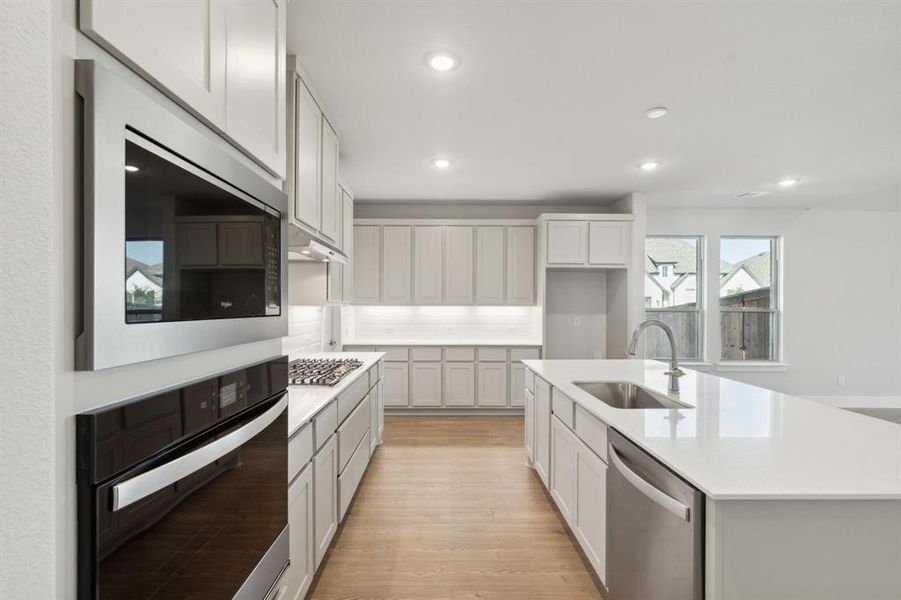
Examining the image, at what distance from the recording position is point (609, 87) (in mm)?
2508

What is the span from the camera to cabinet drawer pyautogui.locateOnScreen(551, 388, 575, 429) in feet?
7.43

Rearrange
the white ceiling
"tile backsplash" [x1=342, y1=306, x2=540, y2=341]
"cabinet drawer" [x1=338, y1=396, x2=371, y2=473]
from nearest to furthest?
1. the white ceiling
2. "cabinet drawer" [x1=338, y1=396, x2=371, y2=473]
3. "tile backsplash" [x1=342, y1=306, x2=540, y2=341]

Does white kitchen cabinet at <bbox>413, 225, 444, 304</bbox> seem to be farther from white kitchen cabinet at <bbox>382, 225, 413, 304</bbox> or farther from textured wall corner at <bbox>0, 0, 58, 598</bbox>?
textured wall corner at <bbox>0, 0, 58, 598</bbox>

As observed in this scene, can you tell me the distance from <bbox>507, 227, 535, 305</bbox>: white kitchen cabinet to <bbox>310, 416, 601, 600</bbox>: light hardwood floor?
212 centimetres

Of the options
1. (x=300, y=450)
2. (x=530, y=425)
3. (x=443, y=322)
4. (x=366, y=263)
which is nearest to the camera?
(x=300, y=450)

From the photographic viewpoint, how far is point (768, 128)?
10.3ft

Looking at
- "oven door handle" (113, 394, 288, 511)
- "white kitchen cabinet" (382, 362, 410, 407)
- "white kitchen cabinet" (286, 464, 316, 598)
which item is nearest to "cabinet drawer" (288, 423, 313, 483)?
"white kitchen cabinet" (286, 464, 316, 598)

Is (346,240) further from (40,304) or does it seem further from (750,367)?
(750,367)

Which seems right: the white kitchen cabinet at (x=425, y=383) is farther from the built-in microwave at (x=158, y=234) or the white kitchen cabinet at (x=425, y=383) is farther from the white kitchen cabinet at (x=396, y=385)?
the built-in microwave at (x=158, y=234)

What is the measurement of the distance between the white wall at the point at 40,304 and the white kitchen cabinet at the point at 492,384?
180 inches

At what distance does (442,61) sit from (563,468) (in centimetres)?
235

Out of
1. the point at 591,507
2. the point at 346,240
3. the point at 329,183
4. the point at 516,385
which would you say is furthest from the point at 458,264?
the point at 591,507

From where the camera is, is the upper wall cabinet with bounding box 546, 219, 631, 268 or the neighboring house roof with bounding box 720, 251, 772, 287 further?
the neighboring house roof with bounding box 720, 251, 772, 287

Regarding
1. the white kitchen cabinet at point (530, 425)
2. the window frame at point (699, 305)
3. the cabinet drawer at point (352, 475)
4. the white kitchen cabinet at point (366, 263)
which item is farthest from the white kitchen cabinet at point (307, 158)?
the window frame at point (699, 305)
